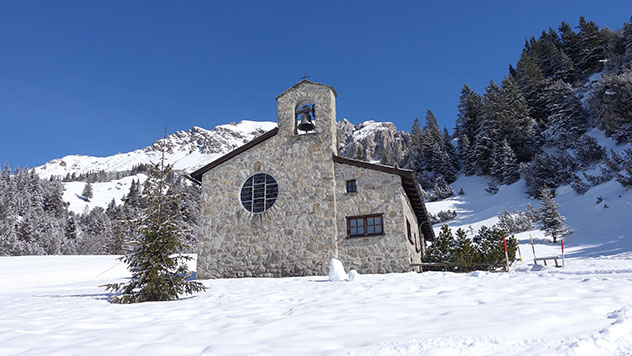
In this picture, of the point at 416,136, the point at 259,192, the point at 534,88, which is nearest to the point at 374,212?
the point at 259,192

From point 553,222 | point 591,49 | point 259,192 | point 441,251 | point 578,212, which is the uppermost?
point 591,49

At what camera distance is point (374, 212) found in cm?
1532

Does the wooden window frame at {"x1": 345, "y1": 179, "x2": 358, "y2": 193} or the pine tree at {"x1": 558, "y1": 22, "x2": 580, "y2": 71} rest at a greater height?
the pine tree at {"x1": 558, "y1": 22, "x2": 580, "y2": 71}

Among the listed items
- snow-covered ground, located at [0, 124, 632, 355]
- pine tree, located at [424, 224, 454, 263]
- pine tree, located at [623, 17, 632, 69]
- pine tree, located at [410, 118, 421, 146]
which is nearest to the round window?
snow-covered ground, located at [0, 124, 632, 355]

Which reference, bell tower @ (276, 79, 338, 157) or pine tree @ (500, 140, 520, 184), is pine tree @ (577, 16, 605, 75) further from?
bell tower @ (276, 79, 338, 157)

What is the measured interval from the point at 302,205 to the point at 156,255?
6.92 metres

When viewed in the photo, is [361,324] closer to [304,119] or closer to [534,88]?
[304,119]

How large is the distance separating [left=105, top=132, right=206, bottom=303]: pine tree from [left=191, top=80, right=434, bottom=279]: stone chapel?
5313 millimetres

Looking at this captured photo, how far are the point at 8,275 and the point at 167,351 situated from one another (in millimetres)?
21671

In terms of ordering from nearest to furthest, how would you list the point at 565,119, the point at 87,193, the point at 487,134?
the point at 565,119 < the point at 487,134 < the point at 87,193

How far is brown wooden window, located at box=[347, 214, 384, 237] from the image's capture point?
49.9 ft

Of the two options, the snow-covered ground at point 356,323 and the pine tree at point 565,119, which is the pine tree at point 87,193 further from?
the snow-covered ground at point 356,323

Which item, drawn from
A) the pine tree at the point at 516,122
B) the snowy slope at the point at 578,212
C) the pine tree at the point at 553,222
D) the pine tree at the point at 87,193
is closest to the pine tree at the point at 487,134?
the pine tree at the point at 516,122

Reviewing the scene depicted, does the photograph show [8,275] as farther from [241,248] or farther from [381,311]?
[381,311]
